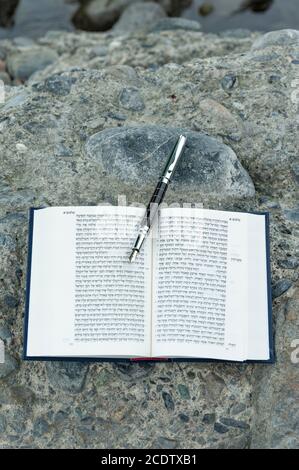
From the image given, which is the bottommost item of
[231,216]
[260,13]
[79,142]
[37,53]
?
[231,216]

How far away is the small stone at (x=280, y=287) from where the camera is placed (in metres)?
1.81

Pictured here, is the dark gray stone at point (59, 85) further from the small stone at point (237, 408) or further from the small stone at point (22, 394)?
the small stone at point (237, 408)

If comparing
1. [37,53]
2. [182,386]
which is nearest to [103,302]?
[182,386]

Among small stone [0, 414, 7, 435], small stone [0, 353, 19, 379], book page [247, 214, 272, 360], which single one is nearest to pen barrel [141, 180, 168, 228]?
book page [247, 214, 272, 360]

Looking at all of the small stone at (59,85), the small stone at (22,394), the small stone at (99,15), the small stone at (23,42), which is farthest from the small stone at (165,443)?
the small stone at (99,15)

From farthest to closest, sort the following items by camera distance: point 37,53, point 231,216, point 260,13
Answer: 1. point 260,13
2. point 37,53
3. point 231,216

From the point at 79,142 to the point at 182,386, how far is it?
86cm

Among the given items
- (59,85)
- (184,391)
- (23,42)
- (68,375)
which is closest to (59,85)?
(59,85)

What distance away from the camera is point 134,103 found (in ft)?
7.09

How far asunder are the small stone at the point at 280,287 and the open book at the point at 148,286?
48 millimetres

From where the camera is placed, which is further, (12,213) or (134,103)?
(134,103)
